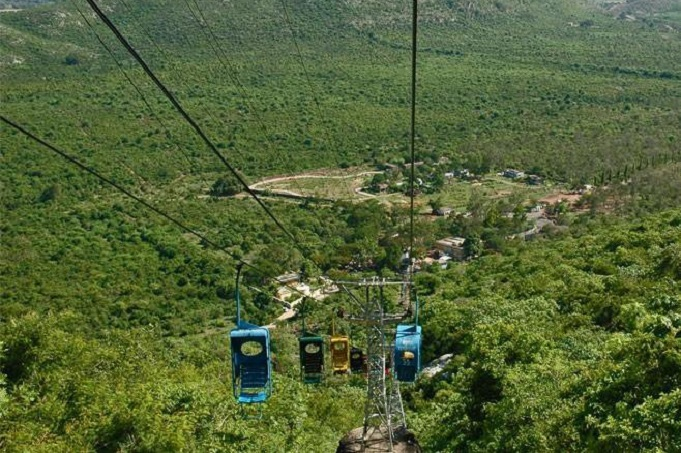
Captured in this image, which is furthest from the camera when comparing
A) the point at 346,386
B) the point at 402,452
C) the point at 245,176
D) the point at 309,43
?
the point at 309,43

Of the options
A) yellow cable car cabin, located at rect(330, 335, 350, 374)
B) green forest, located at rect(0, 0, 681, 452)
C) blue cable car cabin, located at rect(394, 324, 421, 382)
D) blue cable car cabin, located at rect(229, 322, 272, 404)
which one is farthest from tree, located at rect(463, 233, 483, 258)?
blue cable car cabin, located at rect(229, 322, 272, 404)

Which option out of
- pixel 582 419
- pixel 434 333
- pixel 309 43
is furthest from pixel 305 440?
pixel 309 43

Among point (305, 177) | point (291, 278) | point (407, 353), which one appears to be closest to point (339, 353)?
point (407, 353)

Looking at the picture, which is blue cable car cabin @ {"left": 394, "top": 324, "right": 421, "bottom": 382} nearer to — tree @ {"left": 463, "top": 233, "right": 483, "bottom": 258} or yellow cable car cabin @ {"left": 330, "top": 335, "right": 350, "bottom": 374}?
yellow cable car cabin @ {"left": 330, "top": 335, "right": 350, "bottom": 374}

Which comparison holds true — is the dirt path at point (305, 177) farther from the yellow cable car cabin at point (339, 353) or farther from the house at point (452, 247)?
the yellow cable car cabin at point (339, 353)

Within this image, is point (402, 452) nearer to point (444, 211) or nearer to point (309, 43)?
point (444, 211)

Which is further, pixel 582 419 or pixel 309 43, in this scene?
pixel 309 43

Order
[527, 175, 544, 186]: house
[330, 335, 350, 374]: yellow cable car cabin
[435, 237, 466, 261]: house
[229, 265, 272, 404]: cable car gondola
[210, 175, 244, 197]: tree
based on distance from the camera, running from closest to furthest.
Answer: [229, 265, 272, 404]: cable car gondola
[330, 335, 350, 374]: yellow cable car cabin
[435, 237, 466, 261]: house
[210, 175, 244, 197]: tree
[527, 175, 544, 186]: house
